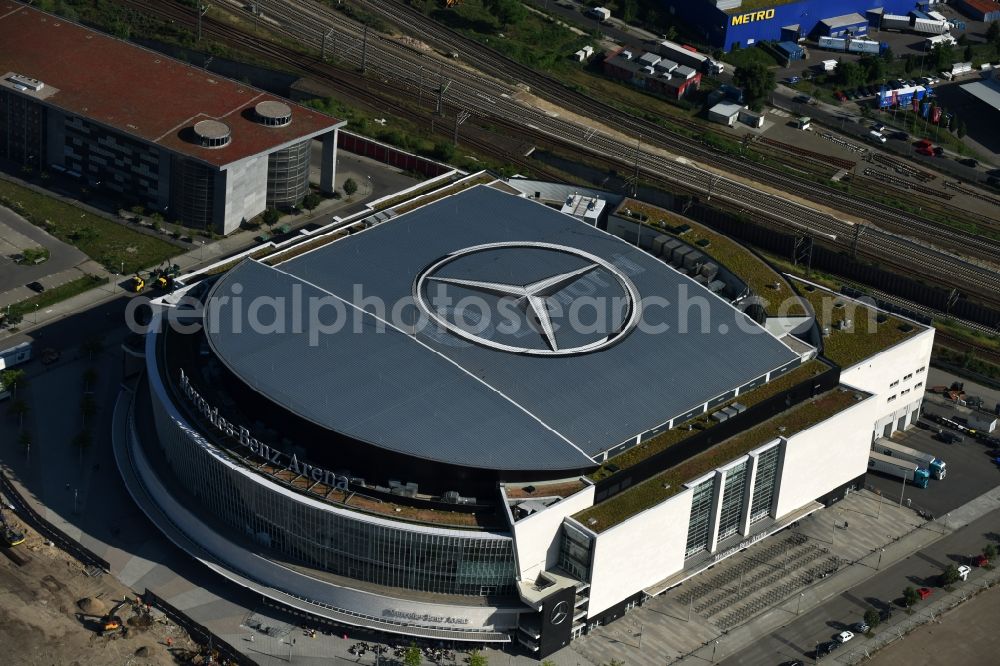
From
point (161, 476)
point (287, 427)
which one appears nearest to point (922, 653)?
point (287, 427)

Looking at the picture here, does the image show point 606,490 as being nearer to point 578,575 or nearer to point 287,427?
point 578,575

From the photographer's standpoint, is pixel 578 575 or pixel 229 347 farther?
pixel 229 347

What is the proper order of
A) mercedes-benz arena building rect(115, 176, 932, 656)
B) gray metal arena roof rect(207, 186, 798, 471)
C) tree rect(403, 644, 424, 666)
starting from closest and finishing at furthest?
tree rect(403, 644, 424, 666) → mercedes-benz arena building rect(115, 176, 932, 656) → gray metal arena roof rect(207, 186, 798, 471)

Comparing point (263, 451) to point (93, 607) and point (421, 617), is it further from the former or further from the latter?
point (421, 617)

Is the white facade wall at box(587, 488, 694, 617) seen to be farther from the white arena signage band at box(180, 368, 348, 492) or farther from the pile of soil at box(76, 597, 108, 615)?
the pile of soil at box(76, 597, 108, 615)

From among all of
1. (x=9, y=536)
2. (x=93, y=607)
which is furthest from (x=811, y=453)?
(x=9, y=536)

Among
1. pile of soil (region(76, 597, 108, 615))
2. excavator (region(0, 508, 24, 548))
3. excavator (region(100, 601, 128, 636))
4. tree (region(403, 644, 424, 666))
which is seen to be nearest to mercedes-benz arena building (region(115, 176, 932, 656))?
tree (region(403, 644, 424, 666))
